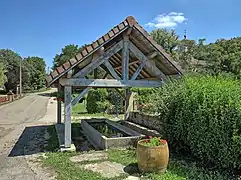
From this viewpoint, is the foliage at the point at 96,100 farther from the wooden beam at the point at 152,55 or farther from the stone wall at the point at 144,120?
the wooden beam at the point at 152,55

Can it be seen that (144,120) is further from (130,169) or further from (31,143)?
(130,169)

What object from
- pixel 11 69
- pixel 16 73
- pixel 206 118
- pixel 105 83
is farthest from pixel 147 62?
pixel 16 73

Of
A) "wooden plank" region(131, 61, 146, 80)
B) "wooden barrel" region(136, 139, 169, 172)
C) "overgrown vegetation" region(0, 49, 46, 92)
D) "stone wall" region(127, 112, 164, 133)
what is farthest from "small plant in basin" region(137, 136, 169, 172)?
"overgrown vegetation" region(0, 49, 46, 92)

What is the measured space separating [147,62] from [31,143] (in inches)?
236

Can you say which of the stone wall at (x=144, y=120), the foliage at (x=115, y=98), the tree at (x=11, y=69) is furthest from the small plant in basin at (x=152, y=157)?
the tree at (x=11, y=69)

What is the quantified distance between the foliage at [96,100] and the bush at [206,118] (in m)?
14.4

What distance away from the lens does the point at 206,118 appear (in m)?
6.72

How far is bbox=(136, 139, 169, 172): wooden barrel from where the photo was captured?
6.28 m

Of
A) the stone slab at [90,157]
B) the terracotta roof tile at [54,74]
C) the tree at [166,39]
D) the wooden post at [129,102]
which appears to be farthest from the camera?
the tree at [166,39]

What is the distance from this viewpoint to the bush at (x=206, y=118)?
20.1 feet

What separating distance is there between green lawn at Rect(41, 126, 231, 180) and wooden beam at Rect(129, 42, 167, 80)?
3.50 m

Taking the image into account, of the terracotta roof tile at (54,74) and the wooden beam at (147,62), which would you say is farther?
the wooden beam at (147,62)

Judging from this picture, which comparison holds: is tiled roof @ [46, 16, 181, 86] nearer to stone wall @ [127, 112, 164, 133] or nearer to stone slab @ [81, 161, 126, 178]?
stone slab @ [81, 161, 126, 178]

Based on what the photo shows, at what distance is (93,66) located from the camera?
30.5ft
